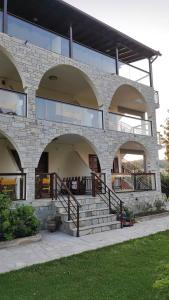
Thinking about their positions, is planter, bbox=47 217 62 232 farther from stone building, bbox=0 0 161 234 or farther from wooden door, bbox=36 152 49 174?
wooden door, bbox=36 152 49 174

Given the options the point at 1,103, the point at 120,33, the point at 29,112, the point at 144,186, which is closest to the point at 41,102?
the point at 29,112

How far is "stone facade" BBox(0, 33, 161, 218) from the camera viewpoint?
10.3 metres

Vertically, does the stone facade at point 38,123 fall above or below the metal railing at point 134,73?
below

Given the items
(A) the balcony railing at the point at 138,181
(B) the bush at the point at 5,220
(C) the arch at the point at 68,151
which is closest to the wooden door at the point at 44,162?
(C) the arch at the point at 68,151

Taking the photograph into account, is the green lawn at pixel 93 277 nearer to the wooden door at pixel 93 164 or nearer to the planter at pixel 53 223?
the planter at pixel 53 223

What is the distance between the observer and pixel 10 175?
990cm

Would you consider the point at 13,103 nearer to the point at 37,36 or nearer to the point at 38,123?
the point at 38,123

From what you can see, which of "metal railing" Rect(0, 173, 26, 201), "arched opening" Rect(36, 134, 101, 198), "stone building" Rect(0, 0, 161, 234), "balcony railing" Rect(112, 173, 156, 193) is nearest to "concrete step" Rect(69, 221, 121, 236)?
"stone building" Rect(0, 0, 161, 234)

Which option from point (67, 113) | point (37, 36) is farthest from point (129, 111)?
point (37, 36)

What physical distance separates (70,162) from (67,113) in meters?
4.27

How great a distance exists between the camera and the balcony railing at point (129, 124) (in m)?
14.3

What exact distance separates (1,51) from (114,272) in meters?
9.47

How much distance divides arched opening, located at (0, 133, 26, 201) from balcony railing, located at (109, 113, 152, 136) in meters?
5.47

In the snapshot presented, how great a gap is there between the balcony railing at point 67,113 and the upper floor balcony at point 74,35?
2.72 metres
